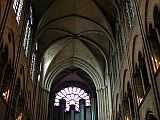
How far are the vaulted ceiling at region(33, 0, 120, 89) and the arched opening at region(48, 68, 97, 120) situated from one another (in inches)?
117

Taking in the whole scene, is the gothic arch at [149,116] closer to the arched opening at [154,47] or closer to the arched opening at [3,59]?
the arched opening at [154,47]

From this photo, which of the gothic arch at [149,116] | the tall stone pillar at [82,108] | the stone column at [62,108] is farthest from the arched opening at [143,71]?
the stone column at [62,108]

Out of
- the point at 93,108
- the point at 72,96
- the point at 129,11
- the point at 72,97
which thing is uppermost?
the point at 129,11

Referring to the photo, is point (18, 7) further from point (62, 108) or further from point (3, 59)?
point (62, 108)

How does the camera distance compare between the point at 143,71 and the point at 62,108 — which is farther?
the point at 62,108

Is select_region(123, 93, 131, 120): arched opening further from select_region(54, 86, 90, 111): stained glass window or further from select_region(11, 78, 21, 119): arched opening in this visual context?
select_region(54, 86, 90, 111): stained glass window

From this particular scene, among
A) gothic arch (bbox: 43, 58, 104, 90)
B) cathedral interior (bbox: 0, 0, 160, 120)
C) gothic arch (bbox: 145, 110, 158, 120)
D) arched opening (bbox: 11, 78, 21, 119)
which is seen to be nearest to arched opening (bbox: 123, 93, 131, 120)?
cathedral interior (bbox: 0, 0, 160, 120)

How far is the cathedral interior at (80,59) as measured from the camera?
13188mm

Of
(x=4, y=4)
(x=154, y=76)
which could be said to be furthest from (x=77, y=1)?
(x=154, y=76)

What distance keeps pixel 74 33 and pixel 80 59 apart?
3.74m

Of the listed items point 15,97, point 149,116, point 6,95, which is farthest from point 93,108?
point 6,95

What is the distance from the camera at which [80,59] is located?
29297mm

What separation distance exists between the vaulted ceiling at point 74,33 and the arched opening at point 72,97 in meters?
2.98

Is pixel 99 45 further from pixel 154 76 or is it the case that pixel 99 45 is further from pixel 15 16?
pixel 154 76
